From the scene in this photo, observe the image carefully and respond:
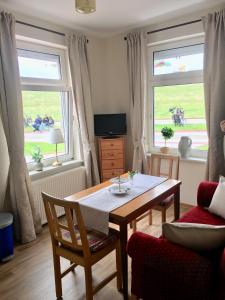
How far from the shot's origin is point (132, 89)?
3.81 m

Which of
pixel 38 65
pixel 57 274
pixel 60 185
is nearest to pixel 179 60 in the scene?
pixel 38 65

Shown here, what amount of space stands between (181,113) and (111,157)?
126 cm

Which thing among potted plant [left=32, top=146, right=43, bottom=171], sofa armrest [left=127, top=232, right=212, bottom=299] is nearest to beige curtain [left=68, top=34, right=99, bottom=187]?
potted plant [left=32, top=146, right=43, bottom=171]

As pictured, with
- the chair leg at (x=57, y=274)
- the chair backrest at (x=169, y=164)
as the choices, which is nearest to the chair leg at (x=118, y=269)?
the chair leg at (x=57, y=274)

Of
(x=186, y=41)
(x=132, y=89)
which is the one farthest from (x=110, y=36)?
(x=186, y=41)

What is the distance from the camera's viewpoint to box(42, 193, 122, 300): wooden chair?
1.72 m

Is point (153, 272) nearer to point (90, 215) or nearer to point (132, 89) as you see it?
point (90, 215)

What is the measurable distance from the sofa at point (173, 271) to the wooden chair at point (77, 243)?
0.97 feet

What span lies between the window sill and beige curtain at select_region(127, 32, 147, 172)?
0.92 meters

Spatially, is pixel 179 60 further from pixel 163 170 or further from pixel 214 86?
pixel 163 170

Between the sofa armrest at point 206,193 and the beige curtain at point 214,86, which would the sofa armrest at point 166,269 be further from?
the beige curtain at point 214,86

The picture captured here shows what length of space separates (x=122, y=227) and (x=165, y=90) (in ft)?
8.37

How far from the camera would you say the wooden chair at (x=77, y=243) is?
172 centimetres

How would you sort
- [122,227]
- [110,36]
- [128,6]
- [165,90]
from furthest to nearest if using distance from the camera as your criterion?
1. [110,36]
2. [165,90]
3. [128,6]
4. [122,227]
